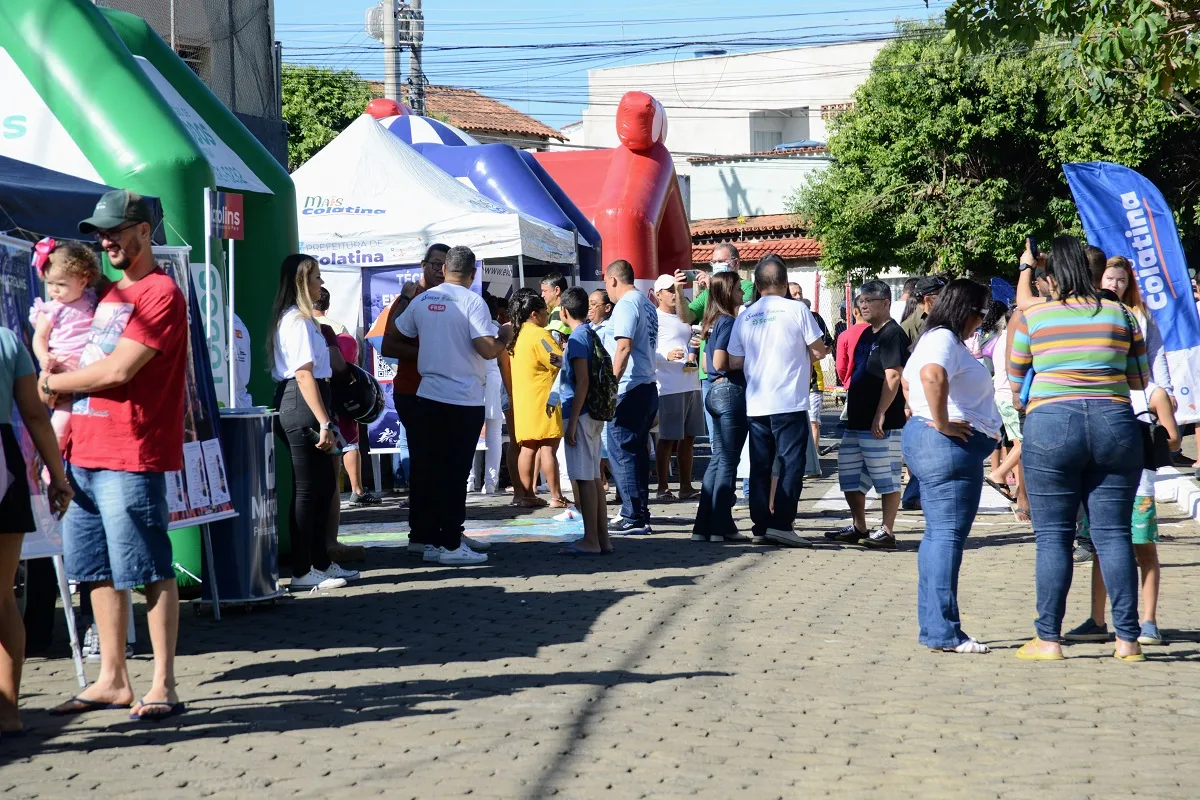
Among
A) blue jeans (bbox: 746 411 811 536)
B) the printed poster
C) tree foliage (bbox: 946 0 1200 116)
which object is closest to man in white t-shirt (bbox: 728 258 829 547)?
blue jeans (bbox: 746 411 811 536)

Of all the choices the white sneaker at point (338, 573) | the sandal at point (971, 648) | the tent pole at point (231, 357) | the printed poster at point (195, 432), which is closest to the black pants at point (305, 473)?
the white sneaker at point (338, 573)

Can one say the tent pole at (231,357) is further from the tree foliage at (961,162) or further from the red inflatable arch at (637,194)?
the tree foliage at (961,162)

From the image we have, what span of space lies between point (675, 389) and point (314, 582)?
17.0 feet

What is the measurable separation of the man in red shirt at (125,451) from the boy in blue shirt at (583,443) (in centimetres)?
442

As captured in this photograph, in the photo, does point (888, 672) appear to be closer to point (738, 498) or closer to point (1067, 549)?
point (1067, 549)

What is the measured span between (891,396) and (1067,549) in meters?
3.81

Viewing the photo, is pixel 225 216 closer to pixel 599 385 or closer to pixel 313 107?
pixel 599 385

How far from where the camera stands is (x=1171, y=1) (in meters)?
9.84

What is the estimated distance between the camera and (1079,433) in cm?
626

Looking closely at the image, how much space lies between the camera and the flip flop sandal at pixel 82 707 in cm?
553

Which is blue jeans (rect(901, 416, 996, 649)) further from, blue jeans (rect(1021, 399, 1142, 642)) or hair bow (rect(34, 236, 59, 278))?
hair bow (rect(34, 236, 59, 278))

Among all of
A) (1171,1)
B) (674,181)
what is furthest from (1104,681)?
(674,181)

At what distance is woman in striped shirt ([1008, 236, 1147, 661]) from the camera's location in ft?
20.6

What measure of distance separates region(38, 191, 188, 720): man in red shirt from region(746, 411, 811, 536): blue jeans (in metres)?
5.45
